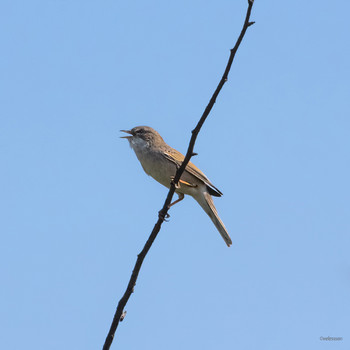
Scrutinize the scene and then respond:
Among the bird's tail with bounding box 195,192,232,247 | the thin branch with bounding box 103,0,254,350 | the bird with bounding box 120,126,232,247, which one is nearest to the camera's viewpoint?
the thin branch with bounding box 103,0,254,350

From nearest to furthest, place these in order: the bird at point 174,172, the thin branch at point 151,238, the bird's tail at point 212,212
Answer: the thin branch at point 151,238 < the bird's tail at point 212,212 < the bird at point 174,172

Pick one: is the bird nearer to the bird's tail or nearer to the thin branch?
the bird's tail

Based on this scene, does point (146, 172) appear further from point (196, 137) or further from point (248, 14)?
point (248, 14)

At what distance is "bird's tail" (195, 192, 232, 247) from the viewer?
7938 mm

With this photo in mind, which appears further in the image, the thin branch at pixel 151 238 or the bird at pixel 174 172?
the bird at pixel 174 172

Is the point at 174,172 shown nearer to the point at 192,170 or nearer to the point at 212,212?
the point at 192,170

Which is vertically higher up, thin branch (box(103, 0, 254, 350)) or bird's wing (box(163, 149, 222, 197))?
bird's wing (box(163, 149, 222, 197))

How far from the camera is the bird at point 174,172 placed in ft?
26.4

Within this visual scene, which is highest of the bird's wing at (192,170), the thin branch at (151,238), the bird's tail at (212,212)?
the bird's wing at (192,170)

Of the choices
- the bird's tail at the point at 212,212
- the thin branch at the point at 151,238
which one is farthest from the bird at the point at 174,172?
the thin branch at the point at 151,238

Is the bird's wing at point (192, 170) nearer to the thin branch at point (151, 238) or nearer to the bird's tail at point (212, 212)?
the bird's tail at point (212, 212)

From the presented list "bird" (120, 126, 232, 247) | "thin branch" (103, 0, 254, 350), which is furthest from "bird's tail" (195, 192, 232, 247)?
"thin branch" (103, 0, 254, 350)

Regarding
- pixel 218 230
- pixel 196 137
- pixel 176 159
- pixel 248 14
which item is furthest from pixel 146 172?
pixel 248 14

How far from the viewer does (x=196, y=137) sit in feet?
12.8
